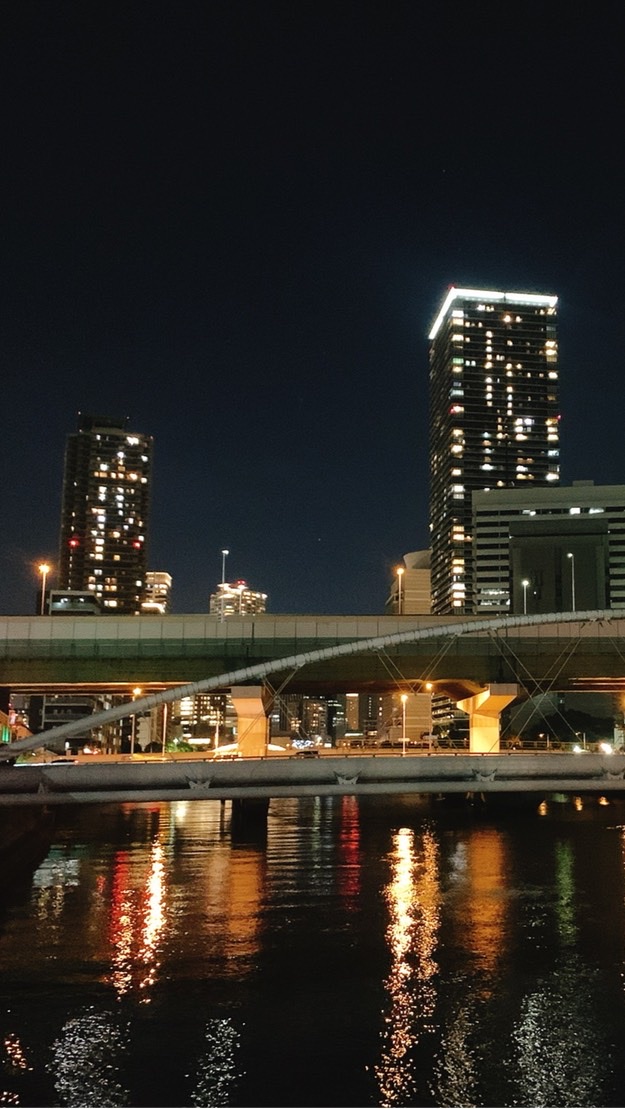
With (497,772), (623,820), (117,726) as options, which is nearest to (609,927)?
(497,772)

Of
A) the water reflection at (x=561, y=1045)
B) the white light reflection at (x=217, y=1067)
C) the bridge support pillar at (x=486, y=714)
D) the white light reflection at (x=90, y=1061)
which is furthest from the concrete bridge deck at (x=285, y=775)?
the bridge support pillar at (x=486, y=714)

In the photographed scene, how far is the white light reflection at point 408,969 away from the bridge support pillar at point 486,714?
2395 cm

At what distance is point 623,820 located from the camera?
71812 millimetres

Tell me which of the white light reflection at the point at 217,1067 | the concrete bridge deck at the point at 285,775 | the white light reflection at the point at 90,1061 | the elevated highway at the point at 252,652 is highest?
the elevated highway at the point at 252,652

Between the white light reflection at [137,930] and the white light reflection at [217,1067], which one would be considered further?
the white light reflection at [137,930]

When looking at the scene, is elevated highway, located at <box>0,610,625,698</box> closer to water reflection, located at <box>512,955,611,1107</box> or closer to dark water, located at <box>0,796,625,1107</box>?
dark water, located at <box>0,796,625,1107</box>

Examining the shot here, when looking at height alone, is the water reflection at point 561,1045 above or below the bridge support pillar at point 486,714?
below

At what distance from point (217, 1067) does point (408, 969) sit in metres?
9.40

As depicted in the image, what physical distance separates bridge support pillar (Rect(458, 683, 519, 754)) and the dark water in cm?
2051

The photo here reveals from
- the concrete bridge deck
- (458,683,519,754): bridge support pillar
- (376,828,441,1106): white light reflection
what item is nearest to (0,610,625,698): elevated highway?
(458,683,519,754): bridge support pillar

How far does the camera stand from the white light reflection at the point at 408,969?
845 inches

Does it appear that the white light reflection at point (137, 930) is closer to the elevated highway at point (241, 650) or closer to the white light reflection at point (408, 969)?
the white light reflection at point (408, 969)

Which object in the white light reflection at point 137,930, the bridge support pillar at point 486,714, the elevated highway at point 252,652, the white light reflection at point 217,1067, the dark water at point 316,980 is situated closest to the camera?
the white light reflection at point 217,1067

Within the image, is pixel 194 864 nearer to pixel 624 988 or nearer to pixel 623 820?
pixel 624 988
